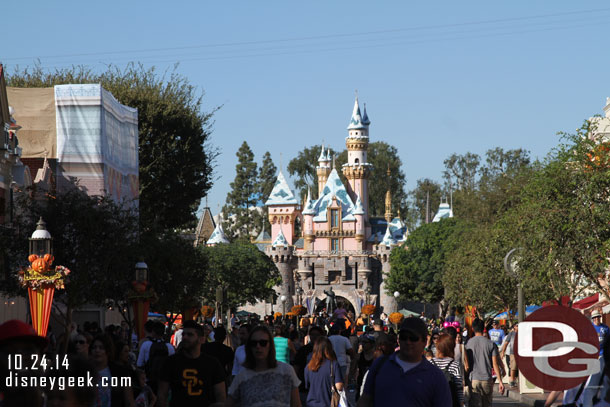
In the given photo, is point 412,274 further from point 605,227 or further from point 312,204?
point 605,227

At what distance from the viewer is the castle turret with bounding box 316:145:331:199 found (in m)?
115

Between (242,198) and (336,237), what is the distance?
457 inches

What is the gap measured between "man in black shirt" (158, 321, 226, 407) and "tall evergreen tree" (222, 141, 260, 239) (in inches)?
4267

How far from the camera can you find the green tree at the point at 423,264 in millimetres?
88688

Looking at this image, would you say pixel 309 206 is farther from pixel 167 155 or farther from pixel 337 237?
pixel 167 155

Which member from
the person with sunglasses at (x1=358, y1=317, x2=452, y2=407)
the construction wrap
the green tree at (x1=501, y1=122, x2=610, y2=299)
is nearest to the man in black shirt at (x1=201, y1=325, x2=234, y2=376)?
the person with sunglasses at (x1=358, y1=317, x2=452, y2=407)

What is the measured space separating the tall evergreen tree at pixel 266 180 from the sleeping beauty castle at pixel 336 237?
380cm

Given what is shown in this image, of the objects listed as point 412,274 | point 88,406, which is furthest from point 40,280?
point 412,274

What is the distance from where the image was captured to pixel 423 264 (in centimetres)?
9069

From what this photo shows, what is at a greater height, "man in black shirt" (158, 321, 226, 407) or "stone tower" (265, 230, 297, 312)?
"stone tower" (265, 230, 297, 312)

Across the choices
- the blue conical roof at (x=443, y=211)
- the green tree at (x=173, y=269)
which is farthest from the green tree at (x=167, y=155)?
the blue conical roof at (x=443, y=211)

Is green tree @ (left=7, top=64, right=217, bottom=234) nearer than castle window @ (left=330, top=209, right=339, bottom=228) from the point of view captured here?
Yes

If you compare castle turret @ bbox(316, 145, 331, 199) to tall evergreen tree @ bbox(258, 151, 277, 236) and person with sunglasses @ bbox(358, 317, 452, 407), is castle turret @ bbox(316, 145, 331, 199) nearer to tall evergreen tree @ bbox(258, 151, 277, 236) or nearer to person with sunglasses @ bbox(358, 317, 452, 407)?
tall evergreen tree @ bbox(258, 151, 277, 236)

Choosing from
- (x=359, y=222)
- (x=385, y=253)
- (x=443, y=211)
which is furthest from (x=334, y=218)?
(x=443, y=211)
